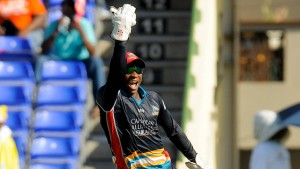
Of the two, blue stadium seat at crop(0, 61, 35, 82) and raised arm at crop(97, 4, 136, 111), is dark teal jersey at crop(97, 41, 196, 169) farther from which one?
blue stadium seat at crop(0, 61, 35, 82)

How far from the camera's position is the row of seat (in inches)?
527

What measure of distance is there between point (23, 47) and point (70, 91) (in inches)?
32.0

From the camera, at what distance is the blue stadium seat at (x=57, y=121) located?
531 inches

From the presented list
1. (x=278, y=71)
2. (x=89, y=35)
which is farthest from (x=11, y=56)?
(x=278, y=71)

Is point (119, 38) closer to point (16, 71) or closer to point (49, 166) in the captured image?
point (49, 166)

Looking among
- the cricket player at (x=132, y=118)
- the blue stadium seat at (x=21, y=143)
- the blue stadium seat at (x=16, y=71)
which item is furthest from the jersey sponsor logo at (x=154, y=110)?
the blue stadium seat at (x=16, y=71)

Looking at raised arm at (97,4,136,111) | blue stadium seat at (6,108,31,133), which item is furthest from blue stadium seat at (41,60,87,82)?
raised arm at (97,4,136,111)

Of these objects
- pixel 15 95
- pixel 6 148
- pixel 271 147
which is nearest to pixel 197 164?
pixel 271 147

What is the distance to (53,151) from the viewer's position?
530 inches

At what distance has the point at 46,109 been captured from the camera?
13.8m

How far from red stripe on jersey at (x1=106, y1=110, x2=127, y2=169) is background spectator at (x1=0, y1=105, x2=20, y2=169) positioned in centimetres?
339

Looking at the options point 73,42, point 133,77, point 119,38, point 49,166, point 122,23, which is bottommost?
point 49,166

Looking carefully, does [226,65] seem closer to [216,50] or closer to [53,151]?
[216,50]

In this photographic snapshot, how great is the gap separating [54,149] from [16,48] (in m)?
1.35
